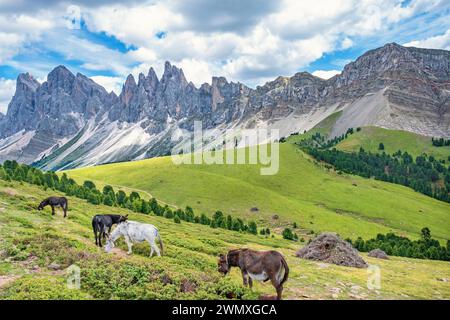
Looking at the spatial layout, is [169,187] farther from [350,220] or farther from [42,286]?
[42,286]

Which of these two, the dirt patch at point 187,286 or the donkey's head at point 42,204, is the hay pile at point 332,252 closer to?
the dirt patch at point 187,286

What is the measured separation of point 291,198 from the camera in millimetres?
159000

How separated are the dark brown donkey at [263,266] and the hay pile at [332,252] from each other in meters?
21.7

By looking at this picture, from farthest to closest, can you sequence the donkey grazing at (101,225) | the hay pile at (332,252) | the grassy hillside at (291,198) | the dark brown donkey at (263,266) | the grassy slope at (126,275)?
1. the grassy hillside at (291,198)
2. the hay pile at (332,252)
3. the donkey grazing at (101,225)
4. the grassy slope at (126,275)
5. the dark brown donkey at (263,266)

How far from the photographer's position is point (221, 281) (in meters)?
22.0

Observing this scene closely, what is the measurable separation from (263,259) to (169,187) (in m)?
138

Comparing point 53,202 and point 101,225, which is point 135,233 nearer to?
point 101,225

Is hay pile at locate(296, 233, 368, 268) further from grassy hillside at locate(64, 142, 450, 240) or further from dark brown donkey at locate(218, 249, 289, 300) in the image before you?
grassy hillside at locate(64, 142, 450, 240)

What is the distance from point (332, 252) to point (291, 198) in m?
118

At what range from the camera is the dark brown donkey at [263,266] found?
65.1 ft

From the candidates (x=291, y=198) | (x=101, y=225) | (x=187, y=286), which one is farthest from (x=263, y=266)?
(x=291, y=198)

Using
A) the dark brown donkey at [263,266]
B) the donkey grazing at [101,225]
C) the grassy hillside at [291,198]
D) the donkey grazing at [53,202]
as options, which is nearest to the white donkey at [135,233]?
the donkey grazing at [101,225]

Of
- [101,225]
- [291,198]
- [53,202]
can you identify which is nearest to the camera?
[101,225]
